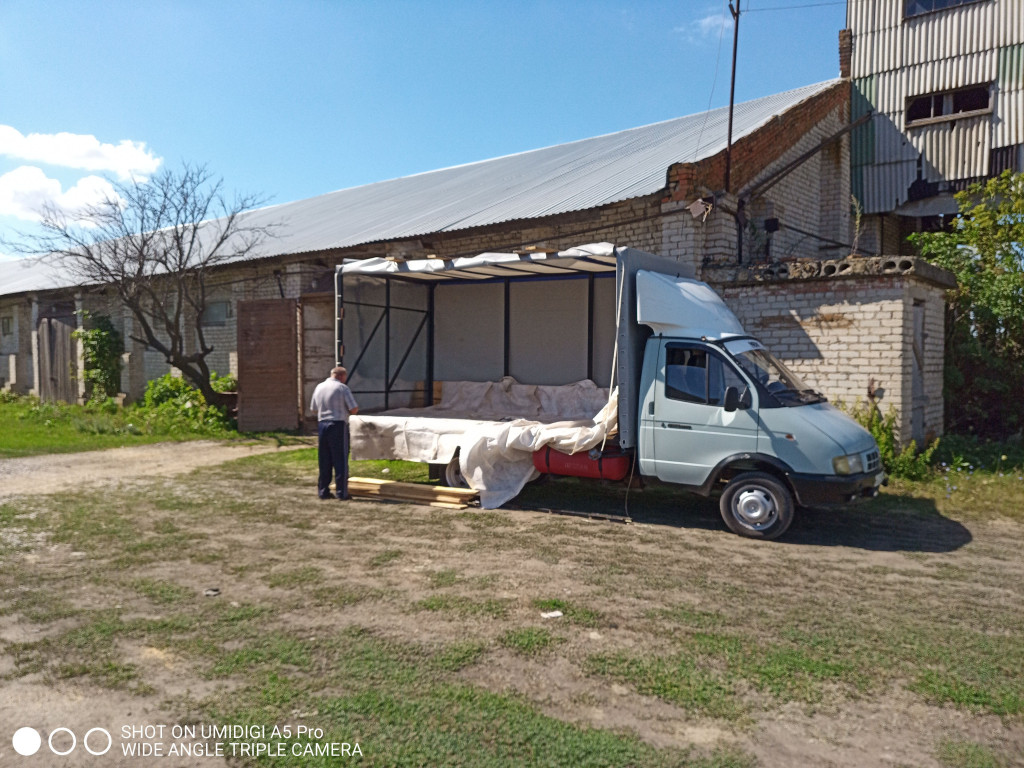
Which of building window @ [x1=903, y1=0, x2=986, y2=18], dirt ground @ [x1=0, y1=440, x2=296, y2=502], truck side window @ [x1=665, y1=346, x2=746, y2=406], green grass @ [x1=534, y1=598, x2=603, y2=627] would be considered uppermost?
building window @ [x1=903, y1=0, x2=986, y2=18]

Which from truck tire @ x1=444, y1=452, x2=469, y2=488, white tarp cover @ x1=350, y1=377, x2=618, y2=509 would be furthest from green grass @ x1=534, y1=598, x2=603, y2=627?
truck tire @ x1=444, y1=452, x2=469, y2=488

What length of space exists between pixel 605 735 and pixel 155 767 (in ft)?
6.07

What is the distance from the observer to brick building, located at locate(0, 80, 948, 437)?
1019 centimetres

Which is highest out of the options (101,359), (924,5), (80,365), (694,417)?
(924,5)

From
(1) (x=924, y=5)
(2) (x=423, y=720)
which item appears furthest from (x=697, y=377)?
(1) (x=924, y=5)

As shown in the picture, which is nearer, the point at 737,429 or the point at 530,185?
the point at 737,429

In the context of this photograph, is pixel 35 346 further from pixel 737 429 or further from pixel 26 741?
pixel 26 741

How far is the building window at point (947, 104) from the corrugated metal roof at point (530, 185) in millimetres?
1947

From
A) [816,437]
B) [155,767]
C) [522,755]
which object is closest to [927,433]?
[816,437]

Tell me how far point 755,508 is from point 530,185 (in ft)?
33.4

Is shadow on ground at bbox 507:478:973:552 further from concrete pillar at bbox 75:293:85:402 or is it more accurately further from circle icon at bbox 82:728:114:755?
concrete pillar at bbox 75:293:85:402

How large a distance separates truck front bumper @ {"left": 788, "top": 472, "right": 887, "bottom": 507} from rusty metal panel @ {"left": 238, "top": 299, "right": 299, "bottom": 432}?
32.8ft

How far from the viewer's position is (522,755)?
10.5 ft

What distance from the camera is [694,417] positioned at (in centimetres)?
741
